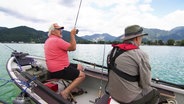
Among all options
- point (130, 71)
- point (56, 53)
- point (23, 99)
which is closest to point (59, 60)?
point (56, 53)

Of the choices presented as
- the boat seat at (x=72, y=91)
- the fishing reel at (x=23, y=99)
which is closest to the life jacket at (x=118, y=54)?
the fishing reel at (x=23, y=99)

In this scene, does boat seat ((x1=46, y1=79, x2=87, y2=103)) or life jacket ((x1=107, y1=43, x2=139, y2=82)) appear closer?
life jacket ((x1=107, y1=43, x2=139, y2=82))

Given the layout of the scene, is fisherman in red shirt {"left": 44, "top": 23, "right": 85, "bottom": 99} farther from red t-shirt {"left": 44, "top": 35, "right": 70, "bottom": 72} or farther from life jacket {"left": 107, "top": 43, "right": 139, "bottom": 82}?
life jacket {"left": 107, "top": 43, "right": 139, "bottom": 82}

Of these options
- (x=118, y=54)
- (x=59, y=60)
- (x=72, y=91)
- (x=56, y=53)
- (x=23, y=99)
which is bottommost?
(x=72, y=91)

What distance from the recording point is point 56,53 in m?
4.30

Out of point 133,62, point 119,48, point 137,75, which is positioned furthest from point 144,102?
point 119,48

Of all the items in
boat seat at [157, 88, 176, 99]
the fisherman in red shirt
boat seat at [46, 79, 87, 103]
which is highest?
the fisherman in red shirt

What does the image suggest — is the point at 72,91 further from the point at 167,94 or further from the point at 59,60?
the point at 167,94

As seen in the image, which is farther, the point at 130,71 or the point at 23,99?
the point at 23,99

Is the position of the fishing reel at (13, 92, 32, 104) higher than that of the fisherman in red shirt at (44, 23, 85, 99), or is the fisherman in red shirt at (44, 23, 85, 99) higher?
the fisherman in red shirt at (44, 23, 85, 99)

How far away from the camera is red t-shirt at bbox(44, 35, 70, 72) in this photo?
4.25 meters

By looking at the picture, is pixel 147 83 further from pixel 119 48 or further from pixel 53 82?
pixel 53 82

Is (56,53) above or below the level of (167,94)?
above

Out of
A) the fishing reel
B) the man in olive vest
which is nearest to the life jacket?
the man in olive vest
